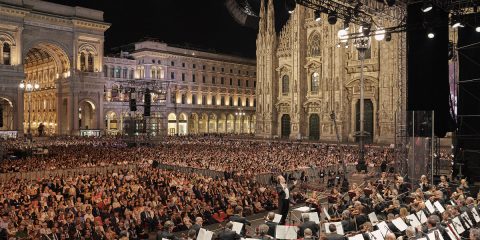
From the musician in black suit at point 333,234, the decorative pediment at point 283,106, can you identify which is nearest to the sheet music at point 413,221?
the musician in black suit at point 333,234

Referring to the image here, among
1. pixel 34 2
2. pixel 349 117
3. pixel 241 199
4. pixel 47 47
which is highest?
pixel 34 2

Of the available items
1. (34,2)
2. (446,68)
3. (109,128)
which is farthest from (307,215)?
(109,128)

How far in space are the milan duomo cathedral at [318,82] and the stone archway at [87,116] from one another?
26412 mm

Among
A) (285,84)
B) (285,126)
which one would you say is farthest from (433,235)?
(285,84)

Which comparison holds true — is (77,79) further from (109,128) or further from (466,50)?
(466,50)

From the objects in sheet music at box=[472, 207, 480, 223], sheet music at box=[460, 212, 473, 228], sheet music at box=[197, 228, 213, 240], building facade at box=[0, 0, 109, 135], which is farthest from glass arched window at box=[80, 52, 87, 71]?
sheet music at box=[460, 212, 473, 228]

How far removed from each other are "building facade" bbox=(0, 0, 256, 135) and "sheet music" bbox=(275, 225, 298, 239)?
139ft

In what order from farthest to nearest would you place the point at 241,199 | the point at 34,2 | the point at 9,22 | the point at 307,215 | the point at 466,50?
the point at 34,2 < the point at 9,22 < the point at 466,50 < the point at 241,199 < the point at 307,215

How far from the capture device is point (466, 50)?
2180cm

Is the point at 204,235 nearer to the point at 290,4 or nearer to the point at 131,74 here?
the point at 290,4

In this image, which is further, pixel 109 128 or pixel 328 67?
pixel 109 128

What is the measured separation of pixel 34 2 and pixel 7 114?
1674 centimetres

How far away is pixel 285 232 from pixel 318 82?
1894 inches

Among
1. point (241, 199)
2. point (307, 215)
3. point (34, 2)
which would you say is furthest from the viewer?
point (34, 2)
